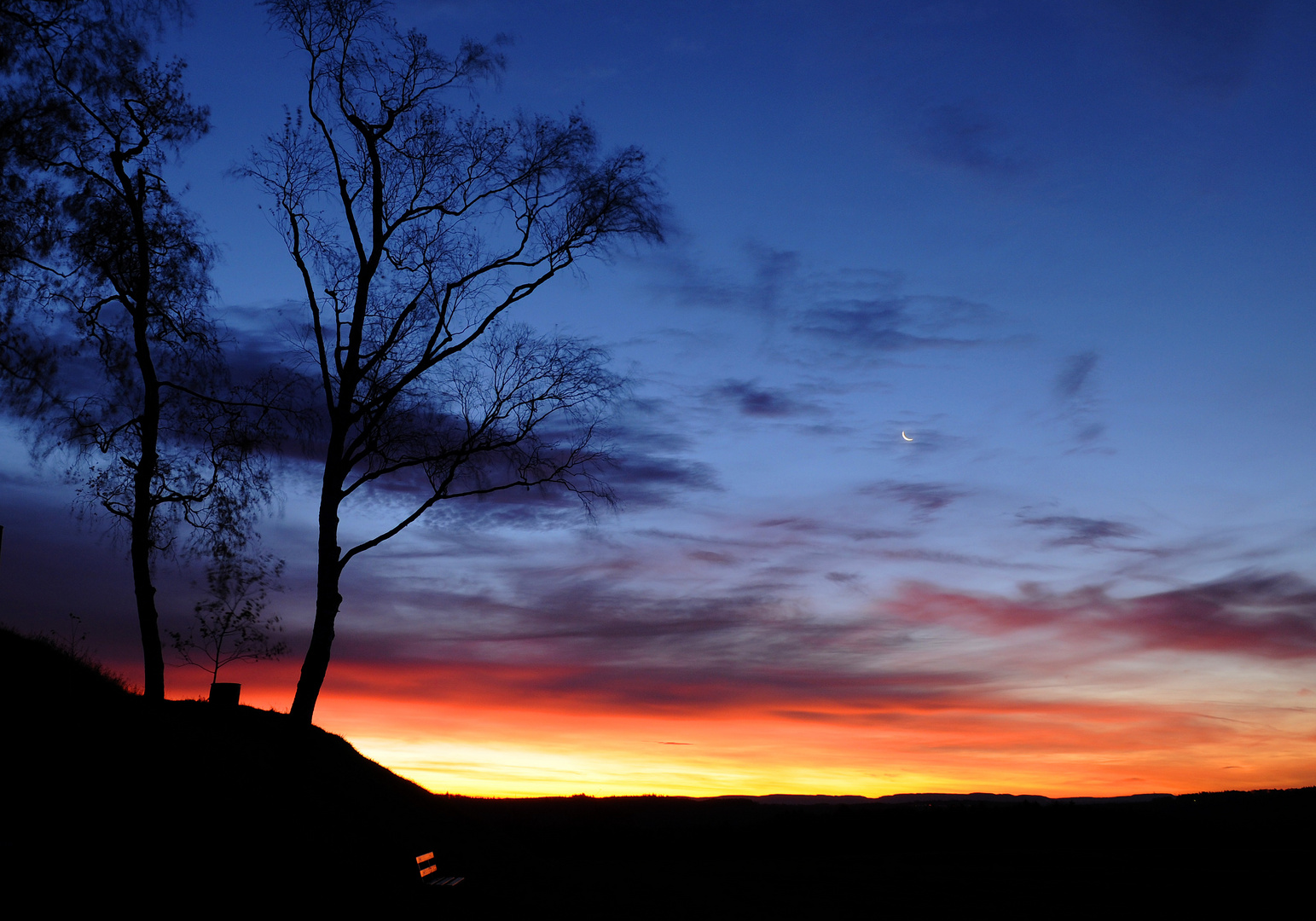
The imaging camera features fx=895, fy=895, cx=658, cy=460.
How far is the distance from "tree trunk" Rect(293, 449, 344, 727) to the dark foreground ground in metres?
0.84

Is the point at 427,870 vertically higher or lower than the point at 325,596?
lower

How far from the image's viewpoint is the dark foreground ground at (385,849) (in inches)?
465

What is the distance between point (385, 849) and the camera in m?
21.7

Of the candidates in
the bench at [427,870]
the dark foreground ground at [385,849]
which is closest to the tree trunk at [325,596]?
the dark foreground ground at [385,849]

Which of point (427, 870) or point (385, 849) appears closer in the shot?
point (427, 870)

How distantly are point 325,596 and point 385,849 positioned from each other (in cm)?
631

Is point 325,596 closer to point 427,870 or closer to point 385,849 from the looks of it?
point 385,849

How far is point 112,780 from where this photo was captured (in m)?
13.2

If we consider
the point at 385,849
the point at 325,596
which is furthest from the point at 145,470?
the point at 385,849

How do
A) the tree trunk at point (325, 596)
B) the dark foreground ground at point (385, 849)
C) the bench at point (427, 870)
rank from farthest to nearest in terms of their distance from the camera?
the tree trunk at point (325, 596), the bench at point (427, 870), the dark foreground ground at point (385, 849)

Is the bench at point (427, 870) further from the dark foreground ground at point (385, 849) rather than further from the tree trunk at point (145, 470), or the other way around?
the tree trunk at point (145, 470)

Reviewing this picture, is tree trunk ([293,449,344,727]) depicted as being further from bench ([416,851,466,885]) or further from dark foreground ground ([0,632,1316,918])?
bench ([416,851,466,885])

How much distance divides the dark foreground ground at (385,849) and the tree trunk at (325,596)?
0.84m

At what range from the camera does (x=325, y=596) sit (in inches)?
875
